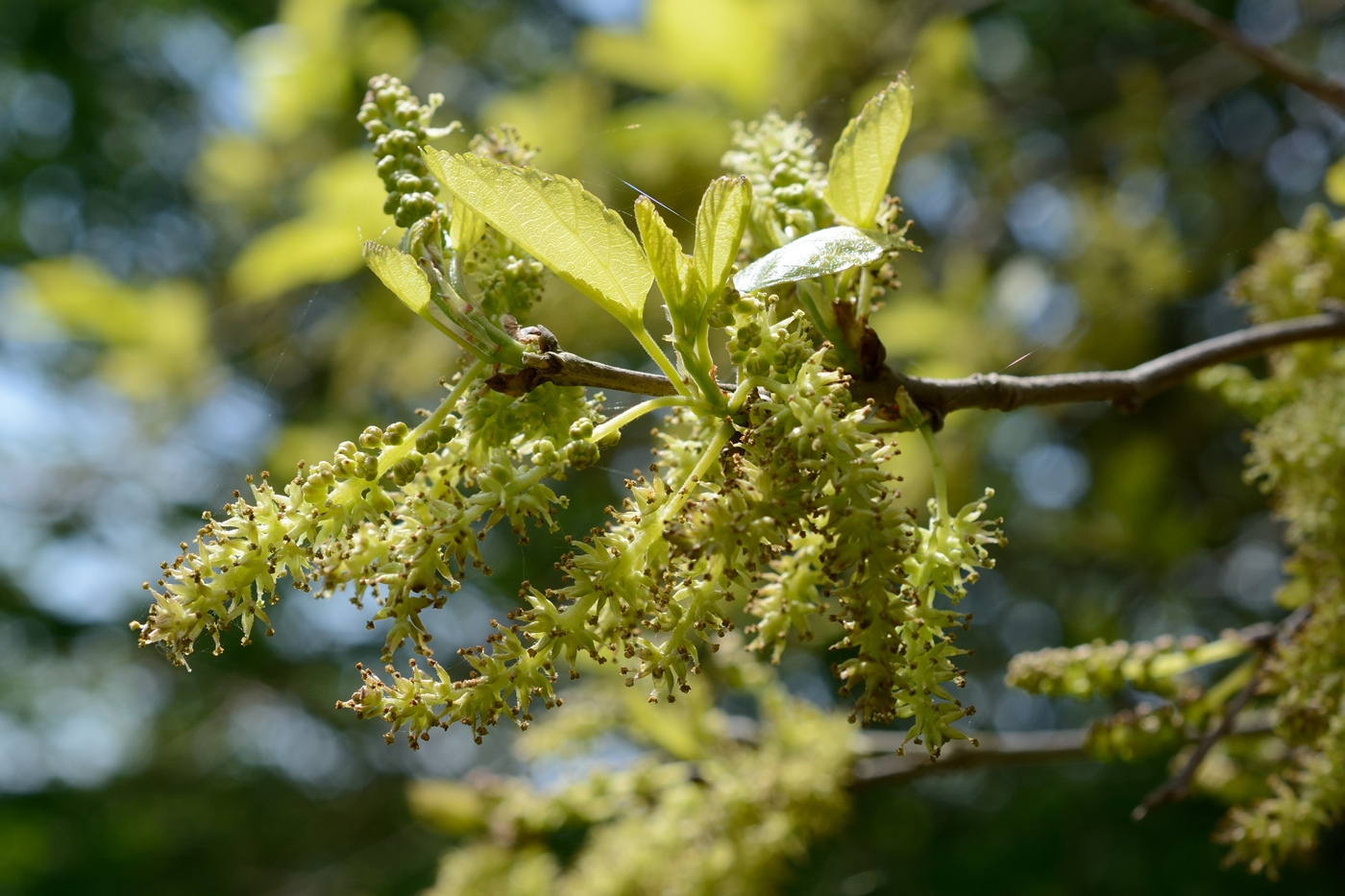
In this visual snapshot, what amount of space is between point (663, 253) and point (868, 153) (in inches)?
11.0

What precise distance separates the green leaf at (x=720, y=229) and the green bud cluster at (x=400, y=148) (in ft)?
0.88

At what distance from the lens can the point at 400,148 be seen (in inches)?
38.2

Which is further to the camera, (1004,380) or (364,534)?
(1004,380)

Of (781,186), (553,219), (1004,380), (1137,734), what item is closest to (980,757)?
(1137,734)

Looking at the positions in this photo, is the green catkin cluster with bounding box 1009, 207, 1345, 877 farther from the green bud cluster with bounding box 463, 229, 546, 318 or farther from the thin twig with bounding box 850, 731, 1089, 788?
the green bud cluster with bounding box 463, 229, 546, 318

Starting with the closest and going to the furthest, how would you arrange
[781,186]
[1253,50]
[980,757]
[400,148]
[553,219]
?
1. [553,219]
2. [400,148]
3. [781,186]
4. [1253,50]
5. [980,757]

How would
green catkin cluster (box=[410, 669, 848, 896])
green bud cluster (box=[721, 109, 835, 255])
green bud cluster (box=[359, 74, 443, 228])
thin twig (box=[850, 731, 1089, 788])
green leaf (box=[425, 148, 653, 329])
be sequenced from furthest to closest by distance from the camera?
green catkin cluster (box=[410, 669, 848, 896])
thin twig (box=[850, 731, 1089, 788])
green bud cluster (box=[721, 109, 835, 255])
green bud cluster (box=[359, 74, 443, 228])
green leaf (box=[425, 148, 653, 329])

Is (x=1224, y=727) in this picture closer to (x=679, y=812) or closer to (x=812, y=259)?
(x=812, y=259)

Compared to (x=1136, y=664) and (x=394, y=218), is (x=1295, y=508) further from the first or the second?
(x=394, y=218)

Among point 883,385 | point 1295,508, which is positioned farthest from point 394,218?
point 1295,508

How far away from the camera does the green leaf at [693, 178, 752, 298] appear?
0.84 metres

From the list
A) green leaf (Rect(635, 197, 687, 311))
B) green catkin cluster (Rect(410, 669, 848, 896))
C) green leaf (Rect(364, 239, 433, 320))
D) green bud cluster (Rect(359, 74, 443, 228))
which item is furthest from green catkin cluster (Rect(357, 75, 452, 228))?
green catkin cluster (Rect(410, 669, 848, 896))

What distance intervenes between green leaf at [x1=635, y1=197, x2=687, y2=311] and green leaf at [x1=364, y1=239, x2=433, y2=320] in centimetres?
19

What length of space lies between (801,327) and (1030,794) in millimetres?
2633
